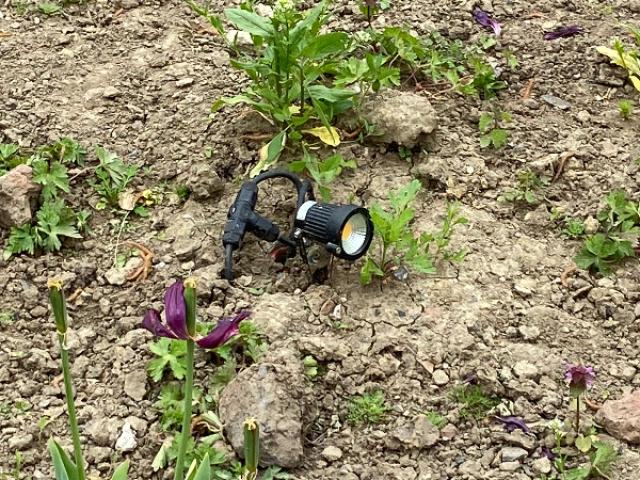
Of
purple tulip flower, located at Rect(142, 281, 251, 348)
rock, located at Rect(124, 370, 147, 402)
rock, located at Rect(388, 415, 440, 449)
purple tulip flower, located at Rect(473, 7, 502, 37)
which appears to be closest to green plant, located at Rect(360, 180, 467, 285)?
rock, located at Rect(388, 415, 440, 449)

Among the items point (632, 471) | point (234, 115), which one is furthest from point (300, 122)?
point (632, 471)

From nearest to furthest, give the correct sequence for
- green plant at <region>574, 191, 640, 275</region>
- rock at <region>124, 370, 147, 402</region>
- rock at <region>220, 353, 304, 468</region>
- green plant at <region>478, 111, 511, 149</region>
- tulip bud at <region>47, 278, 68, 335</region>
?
1. tulip bud at <region>47, 278, 68, 335</region>
2. rock at <region>220, 353, 304, 468</region>
3. rock at <region>124, 370, 147, 402</region>
4. green plant at <region>574, 191, 640, 275</region>
5. green plant at <region>478, 111, 511, 149</region>

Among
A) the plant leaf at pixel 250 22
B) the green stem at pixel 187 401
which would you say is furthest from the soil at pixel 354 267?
the green stem at pixel 187 401

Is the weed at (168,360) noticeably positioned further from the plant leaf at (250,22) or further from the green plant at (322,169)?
the plant leaf at (250,22)

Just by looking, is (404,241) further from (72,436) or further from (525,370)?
(72,436)

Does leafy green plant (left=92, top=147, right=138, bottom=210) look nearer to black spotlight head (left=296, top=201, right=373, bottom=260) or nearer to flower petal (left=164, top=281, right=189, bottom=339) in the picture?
black spotlight head (left=296, top=201, right=373, bottom=260)
